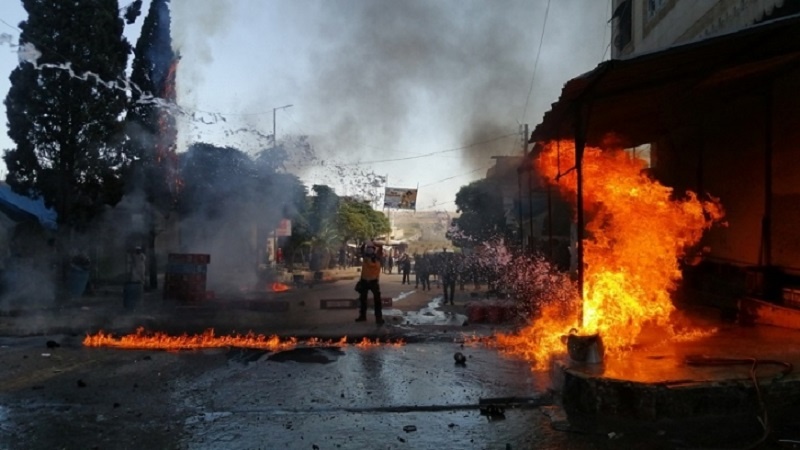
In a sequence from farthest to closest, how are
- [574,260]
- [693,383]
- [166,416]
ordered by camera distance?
[574,260] < [166,416] < [693,383]

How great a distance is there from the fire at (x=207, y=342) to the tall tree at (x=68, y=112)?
9.85m

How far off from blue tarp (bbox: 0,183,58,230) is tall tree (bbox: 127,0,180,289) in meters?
3.10

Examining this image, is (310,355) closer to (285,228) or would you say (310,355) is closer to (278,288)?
(278,288)

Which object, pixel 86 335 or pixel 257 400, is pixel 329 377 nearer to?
pixel 257 400

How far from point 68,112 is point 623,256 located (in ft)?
54.2

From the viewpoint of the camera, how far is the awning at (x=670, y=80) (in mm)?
5402

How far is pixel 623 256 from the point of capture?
7.65 m

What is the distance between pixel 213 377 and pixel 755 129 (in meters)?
8.68

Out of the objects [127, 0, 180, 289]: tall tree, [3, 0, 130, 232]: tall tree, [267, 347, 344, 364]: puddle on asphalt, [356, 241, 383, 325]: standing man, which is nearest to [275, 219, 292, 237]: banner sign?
[127, 0, 180, 289]: tall tree

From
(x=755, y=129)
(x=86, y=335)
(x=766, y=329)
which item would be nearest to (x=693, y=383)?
(x=766, y=329)

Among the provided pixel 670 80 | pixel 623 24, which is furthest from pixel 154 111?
pixel 670 80

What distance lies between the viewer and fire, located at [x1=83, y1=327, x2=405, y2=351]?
8.89 meters

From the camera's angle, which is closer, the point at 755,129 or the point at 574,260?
the point at 755,129

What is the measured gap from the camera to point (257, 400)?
597 cm
